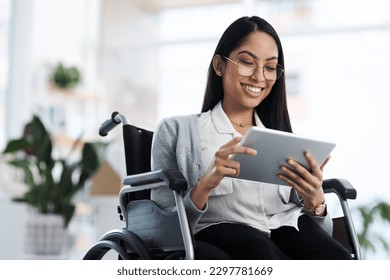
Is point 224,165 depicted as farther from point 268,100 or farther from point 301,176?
point 268,100

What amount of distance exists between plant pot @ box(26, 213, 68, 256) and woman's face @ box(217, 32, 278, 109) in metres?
2.15

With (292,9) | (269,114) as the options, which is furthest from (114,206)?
(292,9)

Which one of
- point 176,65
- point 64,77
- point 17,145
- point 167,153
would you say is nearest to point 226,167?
point 167,153

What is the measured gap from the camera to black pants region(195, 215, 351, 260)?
1402 millimetres

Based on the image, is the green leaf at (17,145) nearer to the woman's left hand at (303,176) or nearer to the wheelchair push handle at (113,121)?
the wheelchair push handle at (113,121)

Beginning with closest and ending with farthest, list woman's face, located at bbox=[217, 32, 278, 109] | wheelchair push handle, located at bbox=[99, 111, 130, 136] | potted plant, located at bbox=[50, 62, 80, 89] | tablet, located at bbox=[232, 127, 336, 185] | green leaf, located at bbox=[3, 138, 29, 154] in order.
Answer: tablet, located at bbox=[232, 127, 336, 185] < woman's face, located at bbox=[217, 32, 278, 109] < wheelchair push handle, located at bbox=[99, 111, 130, 136] < green leaf, located at bbox=[3, 138, 29, 154] < potted plant, located at bbox=[50, 62, 80, 89]

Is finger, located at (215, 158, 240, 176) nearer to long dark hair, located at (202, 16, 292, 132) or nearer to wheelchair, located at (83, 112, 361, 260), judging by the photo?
wheelchair, located at (83, 112, 361, 260)

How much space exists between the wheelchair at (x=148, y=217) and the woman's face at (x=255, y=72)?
0.92 ft

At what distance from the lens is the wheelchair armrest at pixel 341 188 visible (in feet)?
5.30

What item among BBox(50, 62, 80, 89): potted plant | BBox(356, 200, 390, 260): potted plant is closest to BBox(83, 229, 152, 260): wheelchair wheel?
BBox(356, 200, 390, 260): potted plant

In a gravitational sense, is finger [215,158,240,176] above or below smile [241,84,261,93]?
below

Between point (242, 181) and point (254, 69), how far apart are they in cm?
26

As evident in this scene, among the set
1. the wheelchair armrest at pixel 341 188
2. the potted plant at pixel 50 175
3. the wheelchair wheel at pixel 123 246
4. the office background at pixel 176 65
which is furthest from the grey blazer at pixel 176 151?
the office background at pixel 176 65
